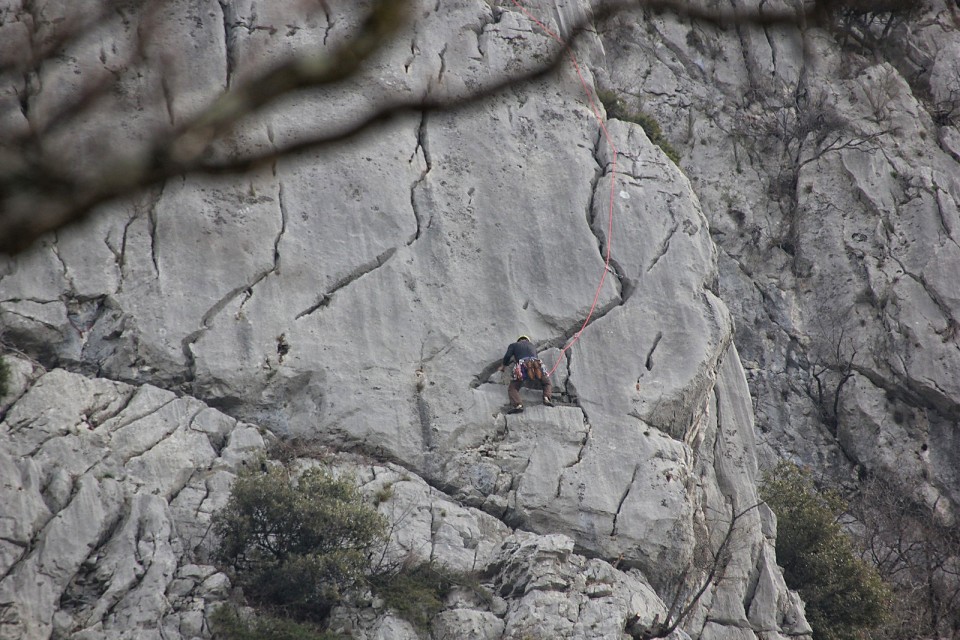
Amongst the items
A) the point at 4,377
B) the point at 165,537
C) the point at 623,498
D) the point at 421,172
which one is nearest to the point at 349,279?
the point at 421,172

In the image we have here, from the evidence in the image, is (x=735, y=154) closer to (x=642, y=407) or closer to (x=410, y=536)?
(x=642, y=407)

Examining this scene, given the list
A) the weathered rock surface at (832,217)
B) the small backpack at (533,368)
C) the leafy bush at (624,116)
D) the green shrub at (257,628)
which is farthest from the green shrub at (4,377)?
the weathered rock surface at (832,217)

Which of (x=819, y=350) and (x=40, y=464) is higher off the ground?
(x=40, y=464)

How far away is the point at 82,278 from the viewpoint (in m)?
16.2

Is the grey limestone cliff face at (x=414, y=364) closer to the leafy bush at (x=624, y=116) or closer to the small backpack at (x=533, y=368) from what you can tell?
the small backpack at (x=533, y=368)

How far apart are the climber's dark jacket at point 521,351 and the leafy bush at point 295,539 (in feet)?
13.3

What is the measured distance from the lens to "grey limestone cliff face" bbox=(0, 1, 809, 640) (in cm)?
1425

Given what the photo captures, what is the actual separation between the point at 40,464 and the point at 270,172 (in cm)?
716

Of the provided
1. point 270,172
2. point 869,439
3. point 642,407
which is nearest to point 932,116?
point 869,439

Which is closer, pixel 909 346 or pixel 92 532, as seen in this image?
pixel 92 532

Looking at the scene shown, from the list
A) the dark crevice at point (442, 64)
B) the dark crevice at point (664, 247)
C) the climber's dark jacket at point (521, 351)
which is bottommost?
the climber's dark jacket at point (521, 351)

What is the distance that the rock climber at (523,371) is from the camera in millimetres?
17297

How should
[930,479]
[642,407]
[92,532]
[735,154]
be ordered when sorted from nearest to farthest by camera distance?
[92,532] < [642,407] < [930,479] < [735,154]

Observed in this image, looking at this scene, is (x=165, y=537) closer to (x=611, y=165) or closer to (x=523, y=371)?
(x=523, y=371)
